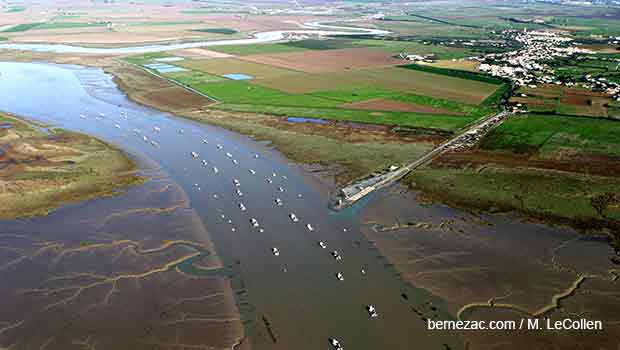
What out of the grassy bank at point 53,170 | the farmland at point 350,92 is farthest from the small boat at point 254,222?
the farmland at point 350,92

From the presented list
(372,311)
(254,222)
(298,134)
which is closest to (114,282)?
(254,222)

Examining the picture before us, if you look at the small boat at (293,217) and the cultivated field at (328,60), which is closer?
the small boat at (293,217)

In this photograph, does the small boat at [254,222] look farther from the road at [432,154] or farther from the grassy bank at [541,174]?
the grassy bank at [541,174]

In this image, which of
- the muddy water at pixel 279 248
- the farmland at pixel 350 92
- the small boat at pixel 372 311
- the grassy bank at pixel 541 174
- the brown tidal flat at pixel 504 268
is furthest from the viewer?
the farmland at pixel 350 92

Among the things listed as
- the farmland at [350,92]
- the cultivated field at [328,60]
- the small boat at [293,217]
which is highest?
the cultivated field at [328,60]

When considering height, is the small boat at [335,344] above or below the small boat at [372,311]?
below

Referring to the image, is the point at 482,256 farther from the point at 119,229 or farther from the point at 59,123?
the point at 59,123

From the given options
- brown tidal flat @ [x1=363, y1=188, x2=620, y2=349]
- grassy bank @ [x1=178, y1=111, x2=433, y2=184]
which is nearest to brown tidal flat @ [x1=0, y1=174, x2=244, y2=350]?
brown tidal flat @ [x1=363, y1=188, x2=620, y2=349]
